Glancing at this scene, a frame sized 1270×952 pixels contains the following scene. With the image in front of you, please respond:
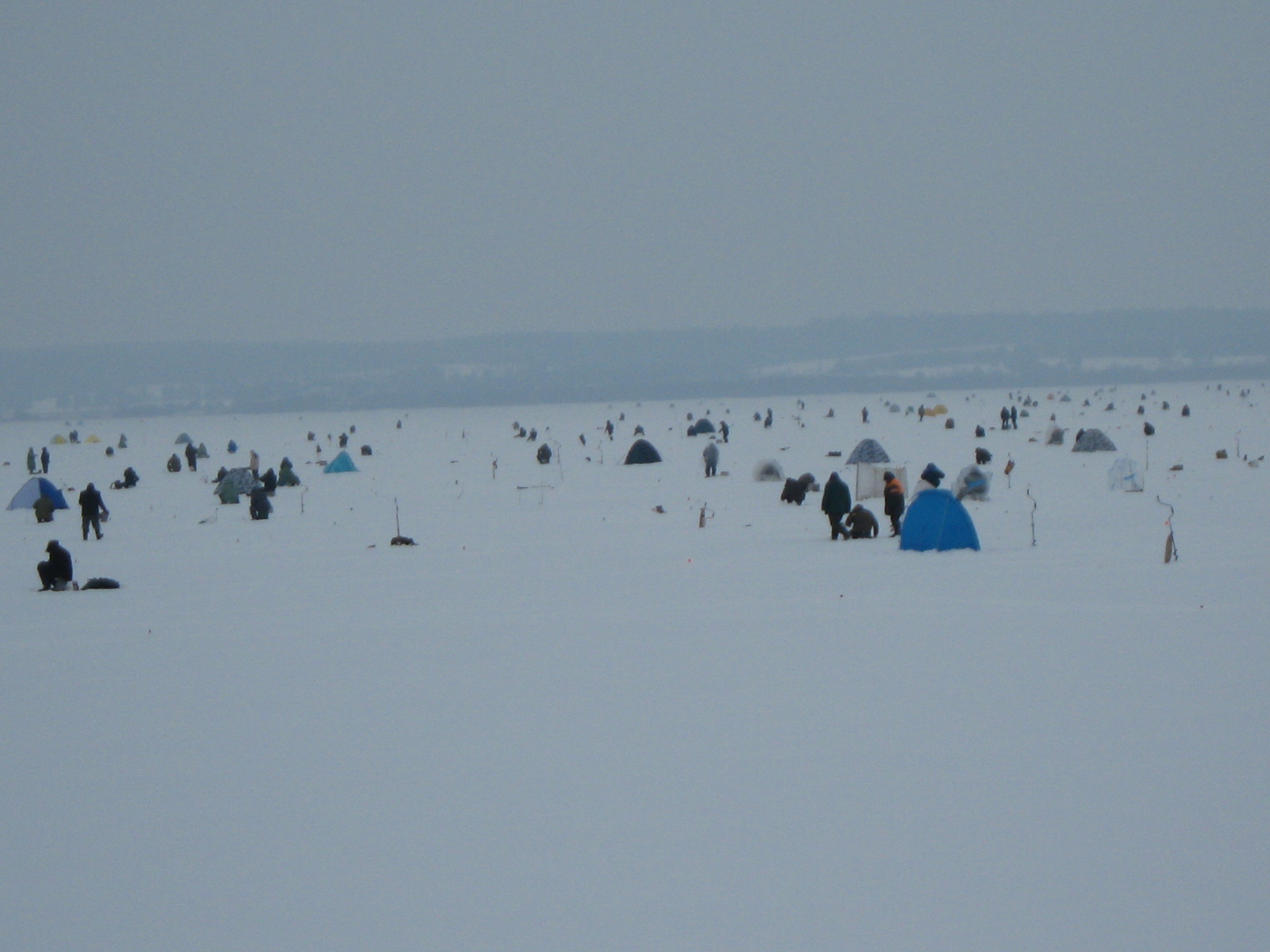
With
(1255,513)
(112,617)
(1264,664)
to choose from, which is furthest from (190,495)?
(1264,664)

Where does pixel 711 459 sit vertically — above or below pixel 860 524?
above

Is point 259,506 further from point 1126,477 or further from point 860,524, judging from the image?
point 1126,477

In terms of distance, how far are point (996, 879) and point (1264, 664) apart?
228 inches

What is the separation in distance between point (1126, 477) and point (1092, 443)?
1116cm

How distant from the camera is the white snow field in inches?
247

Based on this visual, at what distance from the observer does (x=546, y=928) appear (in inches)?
241

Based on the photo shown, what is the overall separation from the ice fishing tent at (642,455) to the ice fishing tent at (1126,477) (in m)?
15.6

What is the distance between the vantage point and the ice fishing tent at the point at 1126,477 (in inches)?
1069

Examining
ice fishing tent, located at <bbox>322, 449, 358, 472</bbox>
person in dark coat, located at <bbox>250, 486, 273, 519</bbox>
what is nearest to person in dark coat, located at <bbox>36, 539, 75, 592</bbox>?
person in dark coat, located at <bbox>250, 486, 273, 519</bbox>

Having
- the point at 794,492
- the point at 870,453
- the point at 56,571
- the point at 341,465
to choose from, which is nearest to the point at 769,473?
the point at 870,453

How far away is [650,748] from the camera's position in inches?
354

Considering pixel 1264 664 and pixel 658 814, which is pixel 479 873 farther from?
pixel 1264 664

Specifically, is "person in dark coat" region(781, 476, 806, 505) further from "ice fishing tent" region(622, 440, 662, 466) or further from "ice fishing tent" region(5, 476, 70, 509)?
"ice fishing tent" region(5, 476, 70, 509)

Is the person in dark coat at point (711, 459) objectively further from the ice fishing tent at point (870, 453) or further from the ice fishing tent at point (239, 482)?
the ice fishing tent at point (239, 482)
